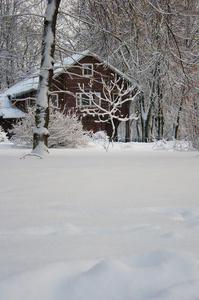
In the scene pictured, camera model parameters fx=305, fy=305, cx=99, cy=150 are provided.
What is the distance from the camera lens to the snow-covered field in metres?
1.00

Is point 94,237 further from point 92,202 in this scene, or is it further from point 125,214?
point 92,202

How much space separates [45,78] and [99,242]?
625cm

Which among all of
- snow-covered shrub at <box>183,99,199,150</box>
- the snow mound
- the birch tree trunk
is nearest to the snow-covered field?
the snow mound

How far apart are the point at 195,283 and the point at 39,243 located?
2.37ft

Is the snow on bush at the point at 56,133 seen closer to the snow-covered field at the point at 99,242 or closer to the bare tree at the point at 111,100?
the bare tree at the point at 111,100

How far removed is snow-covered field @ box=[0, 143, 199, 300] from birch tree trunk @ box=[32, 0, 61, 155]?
13.9ft

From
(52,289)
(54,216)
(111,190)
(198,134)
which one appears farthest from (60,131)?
(52,289)

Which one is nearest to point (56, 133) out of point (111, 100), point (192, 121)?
point (192, 121)

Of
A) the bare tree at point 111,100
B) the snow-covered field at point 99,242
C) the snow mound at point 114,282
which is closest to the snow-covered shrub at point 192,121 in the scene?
the bare tree at point 111,100

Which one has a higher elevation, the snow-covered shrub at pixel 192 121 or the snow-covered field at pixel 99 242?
the snow-covered shrub at pixel 192 121

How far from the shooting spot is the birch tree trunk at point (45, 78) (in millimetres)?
7094

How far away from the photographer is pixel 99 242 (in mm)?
1425

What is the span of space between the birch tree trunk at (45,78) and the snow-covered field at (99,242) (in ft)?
13.9

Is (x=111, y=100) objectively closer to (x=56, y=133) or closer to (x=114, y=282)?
(x=56, y=133)
